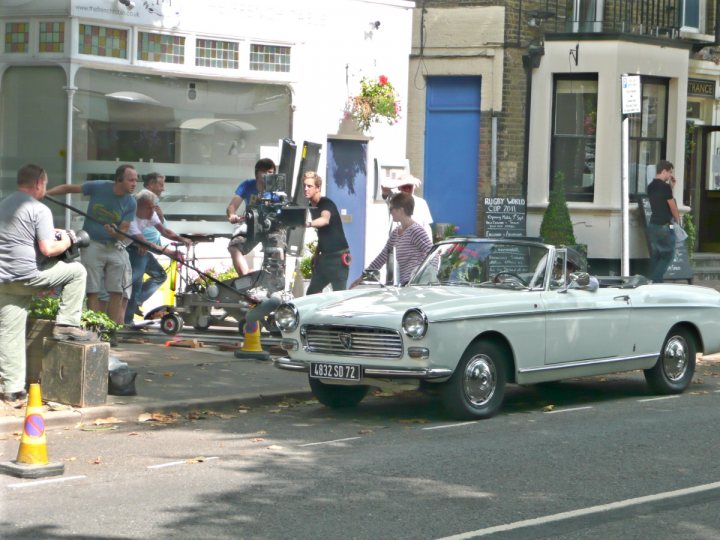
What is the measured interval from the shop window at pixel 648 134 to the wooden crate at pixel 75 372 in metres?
14.5

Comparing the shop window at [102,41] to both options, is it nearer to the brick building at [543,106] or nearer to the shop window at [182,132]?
the shop window at [182,132]

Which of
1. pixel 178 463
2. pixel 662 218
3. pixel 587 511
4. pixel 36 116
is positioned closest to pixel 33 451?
pixel 178 463

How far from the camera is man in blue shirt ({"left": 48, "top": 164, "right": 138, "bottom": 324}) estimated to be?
1383cm

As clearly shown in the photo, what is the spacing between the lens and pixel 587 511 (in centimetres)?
737

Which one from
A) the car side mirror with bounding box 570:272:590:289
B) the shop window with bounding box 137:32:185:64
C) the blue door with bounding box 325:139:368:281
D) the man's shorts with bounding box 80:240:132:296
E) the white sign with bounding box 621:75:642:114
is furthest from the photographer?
the blue door with bounding box 325:139:368:281

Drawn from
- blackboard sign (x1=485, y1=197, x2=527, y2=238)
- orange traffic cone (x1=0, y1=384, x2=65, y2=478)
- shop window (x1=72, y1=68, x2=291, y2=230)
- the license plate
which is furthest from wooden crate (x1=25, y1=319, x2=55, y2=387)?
blackboard sign (x1=485, y1=197, x2=527, y2=238)

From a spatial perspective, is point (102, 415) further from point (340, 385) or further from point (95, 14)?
point (95, 14)

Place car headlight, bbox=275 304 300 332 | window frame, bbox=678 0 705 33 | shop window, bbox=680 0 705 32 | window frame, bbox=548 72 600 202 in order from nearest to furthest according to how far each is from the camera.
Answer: car headlight, bbox=275 304 300 332 < window frame, bbox=548 72 600 202 < window frame, bbox=678 0 705 33 < shop window, bbox=680 0 705 32

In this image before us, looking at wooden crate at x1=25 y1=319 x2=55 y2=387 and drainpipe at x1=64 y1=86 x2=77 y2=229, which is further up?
drainpipe at x1=64 y1=86 x2=77 y2=229

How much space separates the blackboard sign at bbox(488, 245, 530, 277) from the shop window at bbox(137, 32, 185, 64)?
7.03m

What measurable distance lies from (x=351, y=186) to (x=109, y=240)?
21.1 ft

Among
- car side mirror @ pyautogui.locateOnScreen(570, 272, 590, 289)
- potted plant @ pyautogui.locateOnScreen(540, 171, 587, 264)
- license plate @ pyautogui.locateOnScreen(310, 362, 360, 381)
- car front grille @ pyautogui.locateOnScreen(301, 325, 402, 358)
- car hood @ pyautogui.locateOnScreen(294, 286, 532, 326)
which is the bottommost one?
license plate @ pyautogui.locateOnScreen(310, 362, 360, 381)

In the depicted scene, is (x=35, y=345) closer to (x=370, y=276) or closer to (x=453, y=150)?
(x=370, y=276)

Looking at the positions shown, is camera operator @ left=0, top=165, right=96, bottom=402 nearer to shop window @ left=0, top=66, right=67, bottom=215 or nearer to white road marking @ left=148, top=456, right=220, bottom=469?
white road marking @ left=148, top=456, right=220, bottom=469
